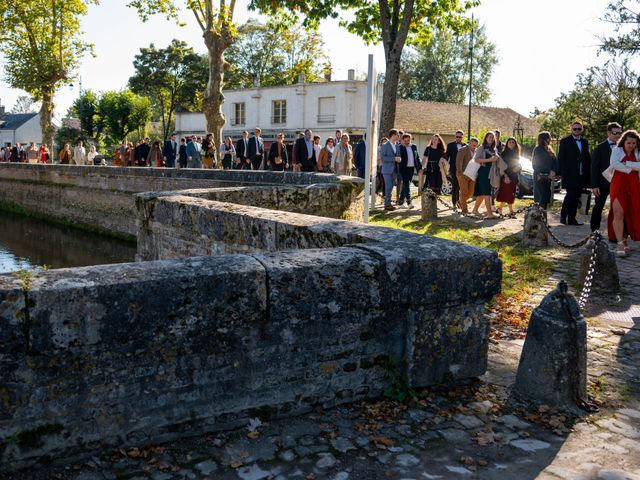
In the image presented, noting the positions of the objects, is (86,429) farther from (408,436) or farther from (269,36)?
(269,36)

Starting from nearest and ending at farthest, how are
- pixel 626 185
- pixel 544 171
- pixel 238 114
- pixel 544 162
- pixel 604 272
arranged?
pixel 604 272
pixel 626 185
pixel 544 162
pixel 544 171
pixel 238 114

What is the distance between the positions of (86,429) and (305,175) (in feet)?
31.7

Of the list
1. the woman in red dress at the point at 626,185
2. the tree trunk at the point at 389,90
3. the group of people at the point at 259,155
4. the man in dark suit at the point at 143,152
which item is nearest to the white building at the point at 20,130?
the group of people at the point at 259,155

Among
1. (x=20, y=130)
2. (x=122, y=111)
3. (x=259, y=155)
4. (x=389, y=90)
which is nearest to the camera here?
(x=389, y=90)

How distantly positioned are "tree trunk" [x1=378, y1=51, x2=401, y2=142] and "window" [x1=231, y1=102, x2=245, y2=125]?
30.8 m

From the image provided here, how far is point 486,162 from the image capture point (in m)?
12.5

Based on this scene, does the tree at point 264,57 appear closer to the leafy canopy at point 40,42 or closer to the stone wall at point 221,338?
the leafy canopy at point 40,42

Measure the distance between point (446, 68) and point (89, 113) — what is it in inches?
1385

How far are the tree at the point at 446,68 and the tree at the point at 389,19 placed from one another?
40707 mm

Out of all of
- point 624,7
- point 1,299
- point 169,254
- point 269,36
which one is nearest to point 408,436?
point 1,299

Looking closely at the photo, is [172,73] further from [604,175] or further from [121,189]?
[604,175]

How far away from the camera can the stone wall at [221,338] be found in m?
2.98

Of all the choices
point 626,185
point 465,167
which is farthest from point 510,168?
point 626,185

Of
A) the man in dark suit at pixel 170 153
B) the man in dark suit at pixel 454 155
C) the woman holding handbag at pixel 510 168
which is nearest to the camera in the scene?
the woman holding handbag at pixel 510 168
